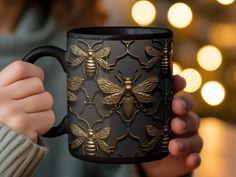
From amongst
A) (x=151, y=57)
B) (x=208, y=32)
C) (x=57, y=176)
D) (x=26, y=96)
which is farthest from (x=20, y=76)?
(x=208, y=32)

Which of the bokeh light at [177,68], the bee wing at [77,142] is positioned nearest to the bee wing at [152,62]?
the bee wing at [77,142]

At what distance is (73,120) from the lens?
2.19 ft

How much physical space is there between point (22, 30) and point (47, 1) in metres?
0.09

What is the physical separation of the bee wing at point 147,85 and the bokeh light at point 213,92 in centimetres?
137

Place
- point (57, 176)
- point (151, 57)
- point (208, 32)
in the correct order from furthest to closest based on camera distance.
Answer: point (208, 32) → point (57, 176) → point (151, 57)

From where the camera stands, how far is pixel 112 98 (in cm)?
64

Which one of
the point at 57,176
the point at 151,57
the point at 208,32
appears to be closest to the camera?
the point at 151,57

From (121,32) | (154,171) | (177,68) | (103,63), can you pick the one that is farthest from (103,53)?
(177,68)

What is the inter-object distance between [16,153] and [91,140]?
0.32 ft

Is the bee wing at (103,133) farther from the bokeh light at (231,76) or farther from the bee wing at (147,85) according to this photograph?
the bokeh light at (231,76)

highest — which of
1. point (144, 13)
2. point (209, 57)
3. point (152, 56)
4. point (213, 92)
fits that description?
point (152, 56)

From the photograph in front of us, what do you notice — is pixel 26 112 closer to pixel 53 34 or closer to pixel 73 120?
pixel 73 120

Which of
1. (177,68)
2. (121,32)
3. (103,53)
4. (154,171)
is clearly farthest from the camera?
(177,68)

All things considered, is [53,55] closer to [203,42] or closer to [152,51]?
[152,51]
